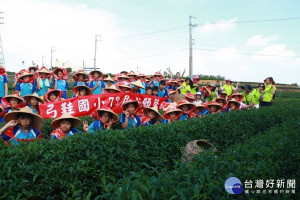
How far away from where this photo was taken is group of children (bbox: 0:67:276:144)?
15.9 feet

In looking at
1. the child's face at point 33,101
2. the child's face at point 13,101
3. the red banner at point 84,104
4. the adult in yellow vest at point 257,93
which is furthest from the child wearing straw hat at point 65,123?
the adult in yellow vest at point 257,93

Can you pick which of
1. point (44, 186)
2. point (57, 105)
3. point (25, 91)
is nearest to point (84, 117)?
point (57, 105)

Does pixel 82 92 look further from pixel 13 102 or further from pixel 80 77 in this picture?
pixel 13 102

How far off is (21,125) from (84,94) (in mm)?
3671

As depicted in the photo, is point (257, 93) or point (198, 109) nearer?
point (198, 109)

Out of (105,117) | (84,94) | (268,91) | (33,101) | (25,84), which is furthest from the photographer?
(268,91)

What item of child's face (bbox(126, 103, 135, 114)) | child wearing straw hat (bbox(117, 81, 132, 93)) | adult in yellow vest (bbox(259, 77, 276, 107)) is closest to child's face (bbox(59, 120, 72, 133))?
child's face (bbox(126, 103, 135, 114))

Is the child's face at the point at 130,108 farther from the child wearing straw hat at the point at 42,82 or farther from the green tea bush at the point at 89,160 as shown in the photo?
the child wearing straw hat at the point at 42,82

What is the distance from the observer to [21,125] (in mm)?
4828

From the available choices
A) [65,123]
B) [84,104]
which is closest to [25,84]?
[84,104]

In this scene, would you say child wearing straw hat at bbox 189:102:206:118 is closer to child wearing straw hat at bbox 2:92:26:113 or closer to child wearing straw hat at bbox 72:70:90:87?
child wearing straw hat at bbox 72:70:90:87

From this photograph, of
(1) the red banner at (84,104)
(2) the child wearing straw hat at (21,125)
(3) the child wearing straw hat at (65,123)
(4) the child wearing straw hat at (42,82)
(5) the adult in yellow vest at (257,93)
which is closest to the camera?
(2) the child wearing straw hat at (21,125)

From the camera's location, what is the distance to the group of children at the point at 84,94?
4840mm

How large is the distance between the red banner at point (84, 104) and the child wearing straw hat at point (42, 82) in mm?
2425
